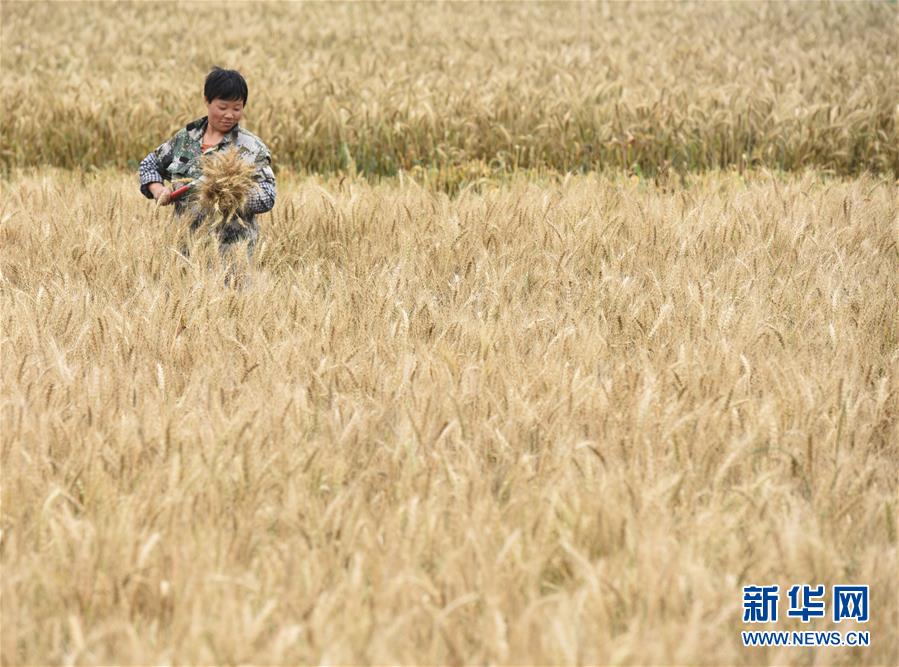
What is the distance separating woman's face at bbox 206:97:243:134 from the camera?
403 cm

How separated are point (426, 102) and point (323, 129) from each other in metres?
0.75

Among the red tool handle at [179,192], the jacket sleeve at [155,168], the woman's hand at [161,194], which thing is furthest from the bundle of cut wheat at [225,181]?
the jacket sleeve at [155,168]

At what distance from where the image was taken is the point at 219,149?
4.12 metres

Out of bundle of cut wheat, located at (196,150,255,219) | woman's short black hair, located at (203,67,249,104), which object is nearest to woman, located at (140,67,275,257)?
woman's short black hair, located at (203,67,249,104)

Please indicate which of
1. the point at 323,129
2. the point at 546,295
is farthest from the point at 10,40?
the point at 546,295

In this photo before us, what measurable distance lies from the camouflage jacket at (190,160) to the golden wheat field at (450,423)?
21cm

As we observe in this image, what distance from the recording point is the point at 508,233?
14.5 ft

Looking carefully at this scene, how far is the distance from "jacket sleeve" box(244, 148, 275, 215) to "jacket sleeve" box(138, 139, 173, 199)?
16.1 inches

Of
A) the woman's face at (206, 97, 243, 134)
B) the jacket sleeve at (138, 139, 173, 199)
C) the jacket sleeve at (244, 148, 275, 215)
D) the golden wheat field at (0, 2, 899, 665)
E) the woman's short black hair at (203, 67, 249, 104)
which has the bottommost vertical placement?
the golden wheat field at (0, 2, 899, 665)

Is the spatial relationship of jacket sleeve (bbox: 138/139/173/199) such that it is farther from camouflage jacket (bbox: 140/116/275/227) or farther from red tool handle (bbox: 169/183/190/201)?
red tool handle (bbox: 169/183/190/201)

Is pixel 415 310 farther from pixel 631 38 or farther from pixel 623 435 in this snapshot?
pixel 631 38

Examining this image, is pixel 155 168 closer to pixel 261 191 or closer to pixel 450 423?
pixel 261 191

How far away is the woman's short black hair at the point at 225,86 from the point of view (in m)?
3.97

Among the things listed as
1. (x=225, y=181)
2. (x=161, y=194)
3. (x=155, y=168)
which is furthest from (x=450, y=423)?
(x=155, y=168)
